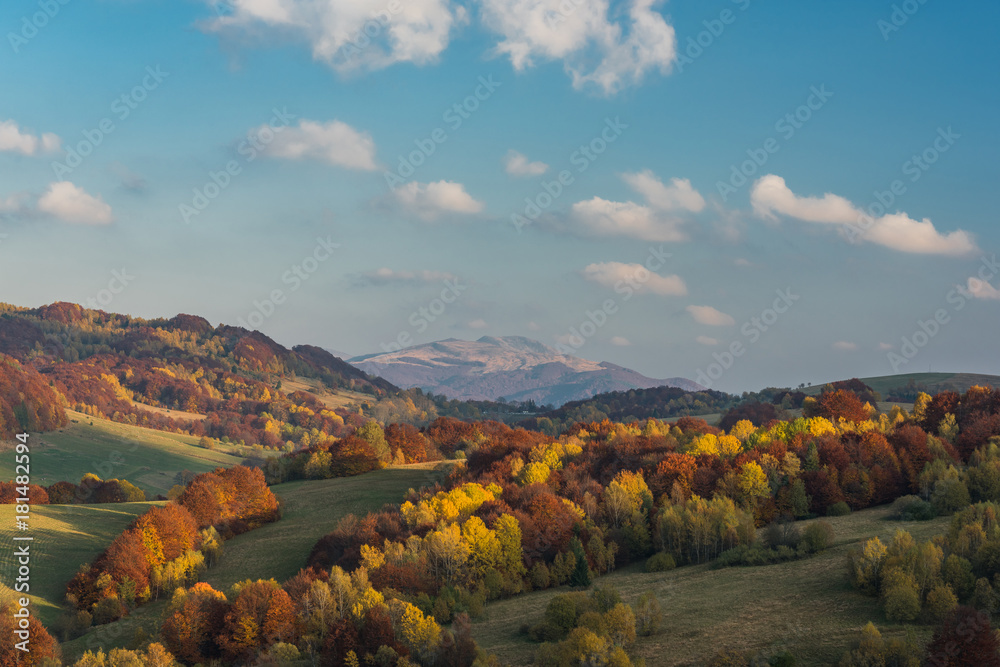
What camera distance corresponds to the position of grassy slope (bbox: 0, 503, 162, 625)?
6938cm

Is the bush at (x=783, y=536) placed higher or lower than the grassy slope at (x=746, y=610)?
higher

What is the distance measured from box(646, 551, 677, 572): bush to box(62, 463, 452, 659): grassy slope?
34031 mm

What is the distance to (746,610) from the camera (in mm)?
47875

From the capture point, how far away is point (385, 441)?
5007 inches

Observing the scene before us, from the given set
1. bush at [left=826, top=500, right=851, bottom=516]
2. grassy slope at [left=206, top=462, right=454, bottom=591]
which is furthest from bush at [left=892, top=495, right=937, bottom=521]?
grassy slope at [left=206, top=462, right=454, bottom=591]

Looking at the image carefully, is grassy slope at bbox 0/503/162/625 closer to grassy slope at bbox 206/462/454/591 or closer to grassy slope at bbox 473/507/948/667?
grassy slope at bbox 206/462/454/591

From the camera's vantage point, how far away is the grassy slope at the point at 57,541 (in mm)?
69375

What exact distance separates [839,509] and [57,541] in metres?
82.0


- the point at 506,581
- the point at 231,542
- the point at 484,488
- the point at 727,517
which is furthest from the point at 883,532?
the point at 231,542

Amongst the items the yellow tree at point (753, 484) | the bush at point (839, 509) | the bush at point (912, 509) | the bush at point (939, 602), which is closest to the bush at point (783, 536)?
the bush at point (912, 509)

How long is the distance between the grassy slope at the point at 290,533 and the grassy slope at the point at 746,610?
27.7m

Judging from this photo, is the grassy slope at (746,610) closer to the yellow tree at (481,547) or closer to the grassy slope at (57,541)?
the yellow tree at (481,547)


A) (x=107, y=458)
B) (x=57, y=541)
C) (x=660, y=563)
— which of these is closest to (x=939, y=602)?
(x=660, y=563)

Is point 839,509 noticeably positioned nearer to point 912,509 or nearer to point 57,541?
point 912,509
